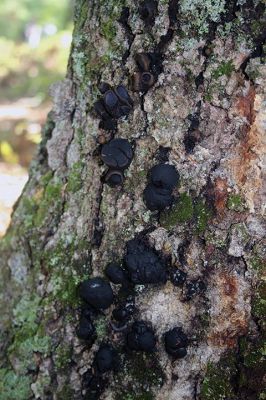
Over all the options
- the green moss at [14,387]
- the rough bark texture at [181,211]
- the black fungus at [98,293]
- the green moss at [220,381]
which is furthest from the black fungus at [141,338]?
the green moss at [14,387]

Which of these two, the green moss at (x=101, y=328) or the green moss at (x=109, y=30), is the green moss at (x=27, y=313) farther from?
the green moss at (x=109, y=30)

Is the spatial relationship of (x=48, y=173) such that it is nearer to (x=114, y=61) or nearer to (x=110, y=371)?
(x=114, y=61)

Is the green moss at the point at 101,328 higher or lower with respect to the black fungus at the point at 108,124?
lower

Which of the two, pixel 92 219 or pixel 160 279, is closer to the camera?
pixel 160 279

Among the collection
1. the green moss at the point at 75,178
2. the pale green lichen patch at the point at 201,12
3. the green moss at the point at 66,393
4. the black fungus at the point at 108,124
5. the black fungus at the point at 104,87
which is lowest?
the green moss at the point at 66,393

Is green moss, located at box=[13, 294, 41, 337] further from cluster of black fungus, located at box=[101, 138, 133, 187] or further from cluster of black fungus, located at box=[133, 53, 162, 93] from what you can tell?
cluster of black fungus, located at box=[133, 53, 162, 93]

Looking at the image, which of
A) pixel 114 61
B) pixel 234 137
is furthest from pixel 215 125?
pixel 114 61

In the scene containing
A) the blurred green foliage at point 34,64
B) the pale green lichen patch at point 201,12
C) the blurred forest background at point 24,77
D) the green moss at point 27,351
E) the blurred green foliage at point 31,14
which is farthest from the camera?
the blurred green foliage at point 31,14

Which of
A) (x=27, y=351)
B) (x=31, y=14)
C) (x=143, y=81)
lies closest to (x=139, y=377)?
(x=27, y=351)
